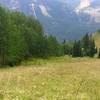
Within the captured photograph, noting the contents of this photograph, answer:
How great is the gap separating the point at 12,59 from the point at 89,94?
59.3m

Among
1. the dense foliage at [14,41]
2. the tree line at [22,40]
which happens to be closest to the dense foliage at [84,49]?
the tree line at [22,40]

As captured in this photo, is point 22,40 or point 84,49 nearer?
point 22,40

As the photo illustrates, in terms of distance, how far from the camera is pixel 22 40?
87750 mm

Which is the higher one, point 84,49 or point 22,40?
point 22,40

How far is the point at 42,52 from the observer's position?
122 meters

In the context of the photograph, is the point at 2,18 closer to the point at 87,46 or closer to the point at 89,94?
the point at 89,94

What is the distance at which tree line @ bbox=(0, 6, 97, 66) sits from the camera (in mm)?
71375

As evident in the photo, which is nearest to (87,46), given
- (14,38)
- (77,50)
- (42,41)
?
(77,50)

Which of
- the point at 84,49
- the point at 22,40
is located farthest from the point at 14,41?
the point at 84,49

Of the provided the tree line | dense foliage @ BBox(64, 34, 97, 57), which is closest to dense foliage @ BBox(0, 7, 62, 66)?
the tree line

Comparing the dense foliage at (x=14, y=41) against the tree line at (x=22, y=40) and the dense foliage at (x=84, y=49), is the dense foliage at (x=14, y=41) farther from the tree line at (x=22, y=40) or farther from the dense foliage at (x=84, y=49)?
the dense foliage at (x=84, y=49)

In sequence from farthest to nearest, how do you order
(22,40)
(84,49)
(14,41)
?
1. (84,49)
2. (22,40)
3. (14,41)

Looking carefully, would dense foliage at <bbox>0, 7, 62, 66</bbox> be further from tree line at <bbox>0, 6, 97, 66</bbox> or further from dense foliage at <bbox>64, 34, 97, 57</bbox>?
dense foliage at <bbox>64, 34, 97, 57</bbox>

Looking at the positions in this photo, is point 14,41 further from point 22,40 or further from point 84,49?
point 84,49
